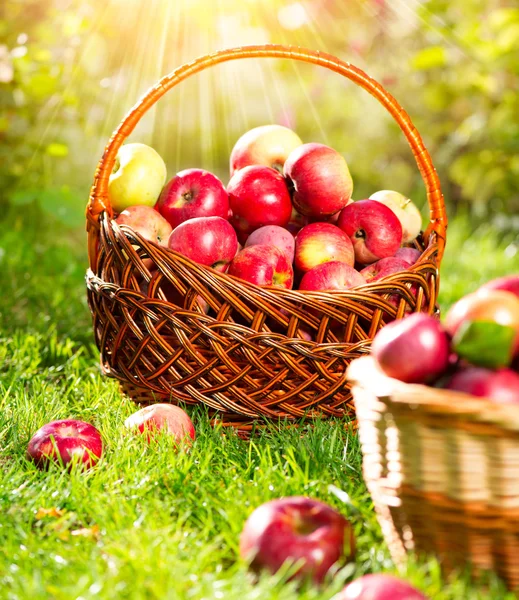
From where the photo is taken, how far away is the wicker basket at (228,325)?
1940 millimetres

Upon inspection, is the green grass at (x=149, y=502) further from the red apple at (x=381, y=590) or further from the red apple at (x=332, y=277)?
the red apple at (x=332, y=277)

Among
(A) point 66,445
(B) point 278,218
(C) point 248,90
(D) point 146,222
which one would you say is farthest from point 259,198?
(C) point 248,90

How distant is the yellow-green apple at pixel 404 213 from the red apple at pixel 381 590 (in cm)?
147

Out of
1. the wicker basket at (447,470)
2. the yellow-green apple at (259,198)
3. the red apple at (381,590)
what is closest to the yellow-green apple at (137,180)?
the yellow-green apple at (259,198)

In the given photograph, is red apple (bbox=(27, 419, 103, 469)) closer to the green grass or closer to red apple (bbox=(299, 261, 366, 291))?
the green grass

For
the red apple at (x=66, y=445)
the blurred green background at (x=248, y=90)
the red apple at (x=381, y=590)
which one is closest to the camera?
the red apple at (x=381, y=590)

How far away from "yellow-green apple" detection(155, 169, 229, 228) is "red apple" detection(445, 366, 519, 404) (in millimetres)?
1194

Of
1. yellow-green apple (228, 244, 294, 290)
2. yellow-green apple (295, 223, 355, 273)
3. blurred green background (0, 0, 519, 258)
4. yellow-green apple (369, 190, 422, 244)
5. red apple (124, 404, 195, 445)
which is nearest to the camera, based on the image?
red apple (124, 404, 195, 445)

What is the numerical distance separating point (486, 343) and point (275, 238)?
1052 millimetres

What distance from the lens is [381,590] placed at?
113cm

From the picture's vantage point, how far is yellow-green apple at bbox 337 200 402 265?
7.48 ft

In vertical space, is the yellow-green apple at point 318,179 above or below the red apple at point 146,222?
above

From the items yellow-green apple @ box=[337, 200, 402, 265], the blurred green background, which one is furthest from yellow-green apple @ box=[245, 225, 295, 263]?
the blurred green background

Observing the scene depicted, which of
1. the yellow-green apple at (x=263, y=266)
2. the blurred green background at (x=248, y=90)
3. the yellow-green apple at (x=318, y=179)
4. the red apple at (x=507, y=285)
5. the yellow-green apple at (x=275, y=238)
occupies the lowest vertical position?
the yellow-green apple at (x=263, y=266)
